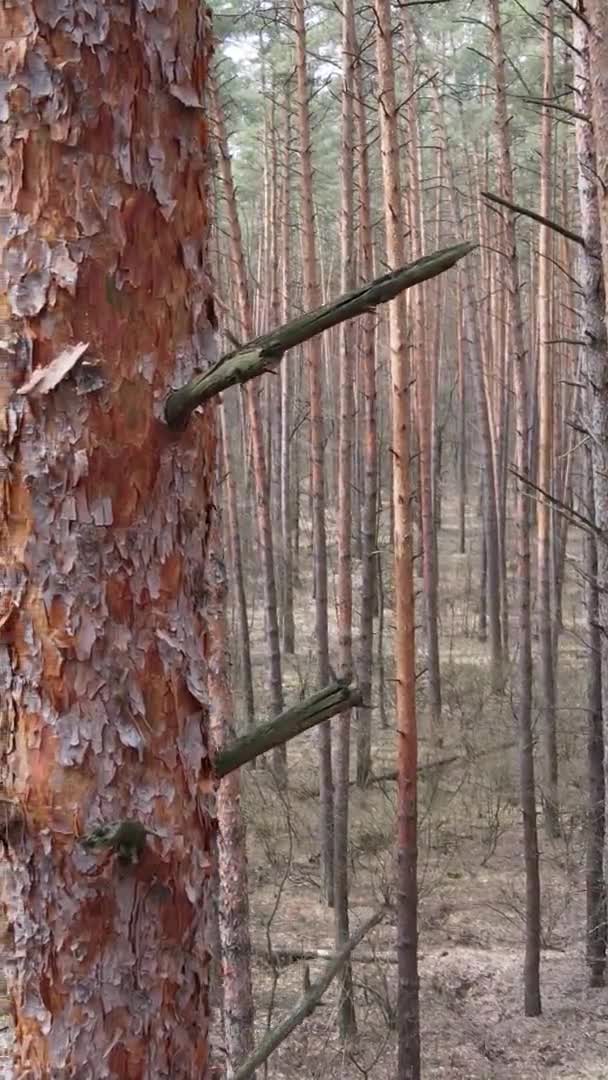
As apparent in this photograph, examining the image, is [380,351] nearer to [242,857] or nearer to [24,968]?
[242,857]

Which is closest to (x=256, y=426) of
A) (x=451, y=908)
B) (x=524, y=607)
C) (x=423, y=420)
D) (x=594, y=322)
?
(x=524, y=607)

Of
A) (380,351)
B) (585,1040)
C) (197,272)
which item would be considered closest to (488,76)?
(380,351)

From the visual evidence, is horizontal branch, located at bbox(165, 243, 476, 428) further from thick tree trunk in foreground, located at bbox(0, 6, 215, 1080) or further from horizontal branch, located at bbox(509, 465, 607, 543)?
horizontal branch, located at bbox(509, 465, 607, 543)

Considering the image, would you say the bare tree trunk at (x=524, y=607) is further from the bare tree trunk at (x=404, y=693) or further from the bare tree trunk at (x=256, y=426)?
the bare tree trunk at (x=256, y=426)

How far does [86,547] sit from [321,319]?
0.40 m

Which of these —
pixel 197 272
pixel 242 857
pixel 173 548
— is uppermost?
pixel 197 272

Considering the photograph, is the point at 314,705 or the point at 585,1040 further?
the point at 585,1040

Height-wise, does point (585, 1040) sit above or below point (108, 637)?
below

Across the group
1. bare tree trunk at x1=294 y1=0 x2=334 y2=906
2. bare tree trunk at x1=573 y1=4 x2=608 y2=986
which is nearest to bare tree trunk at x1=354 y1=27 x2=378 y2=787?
bare tree trunk at x1=294 y1=0 x2=334 y2=906

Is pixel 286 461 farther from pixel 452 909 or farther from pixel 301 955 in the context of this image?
pixel 301 955

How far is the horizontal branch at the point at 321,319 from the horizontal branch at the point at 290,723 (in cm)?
40

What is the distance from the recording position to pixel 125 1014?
131cm

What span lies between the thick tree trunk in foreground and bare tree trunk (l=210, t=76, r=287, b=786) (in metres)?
6.07

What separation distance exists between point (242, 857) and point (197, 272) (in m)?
5.40
